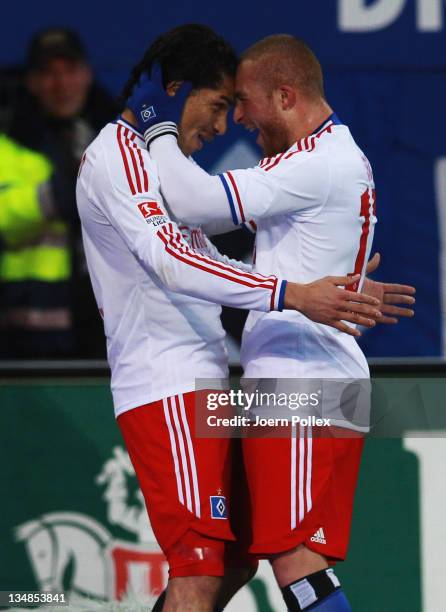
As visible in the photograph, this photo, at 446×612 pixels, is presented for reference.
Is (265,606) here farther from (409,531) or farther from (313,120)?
(313,120)

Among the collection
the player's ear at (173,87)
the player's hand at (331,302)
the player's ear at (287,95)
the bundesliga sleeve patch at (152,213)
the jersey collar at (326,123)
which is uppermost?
the player's ear at (173,87)

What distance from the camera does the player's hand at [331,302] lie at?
3070 millimetres

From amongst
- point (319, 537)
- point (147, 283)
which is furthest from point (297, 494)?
point (147, 283)

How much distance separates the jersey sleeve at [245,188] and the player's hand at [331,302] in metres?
0.22

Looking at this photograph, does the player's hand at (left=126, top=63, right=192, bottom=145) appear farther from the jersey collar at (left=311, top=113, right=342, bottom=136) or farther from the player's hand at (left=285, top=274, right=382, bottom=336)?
the player's hand at (left=285, top=274, right=382, bottom=336)

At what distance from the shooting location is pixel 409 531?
13.6 feet

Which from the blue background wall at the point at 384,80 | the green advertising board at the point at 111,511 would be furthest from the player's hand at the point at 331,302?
the blue background wall at the point at 384,80

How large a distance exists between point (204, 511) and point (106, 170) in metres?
0.89

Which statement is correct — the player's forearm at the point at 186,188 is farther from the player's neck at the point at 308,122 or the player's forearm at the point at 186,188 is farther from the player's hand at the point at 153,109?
the player's neck at the point at 308,122

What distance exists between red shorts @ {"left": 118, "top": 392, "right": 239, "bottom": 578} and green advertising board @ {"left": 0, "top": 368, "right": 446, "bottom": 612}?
1.00 m

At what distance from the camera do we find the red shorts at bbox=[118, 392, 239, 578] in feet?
10.2

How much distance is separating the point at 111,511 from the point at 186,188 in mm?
1437

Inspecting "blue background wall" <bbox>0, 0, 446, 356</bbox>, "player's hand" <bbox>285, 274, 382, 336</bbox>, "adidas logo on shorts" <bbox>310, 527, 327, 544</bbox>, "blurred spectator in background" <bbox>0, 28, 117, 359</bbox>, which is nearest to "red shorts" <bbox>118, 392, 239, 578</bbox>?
"adidas logo on shorts" <bbox>310, 527, 327, 544</bbox>

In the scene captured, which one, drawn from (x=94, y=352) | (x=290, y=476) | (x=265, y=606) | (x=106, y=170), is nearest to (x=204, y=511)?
(x=290, y=476)
